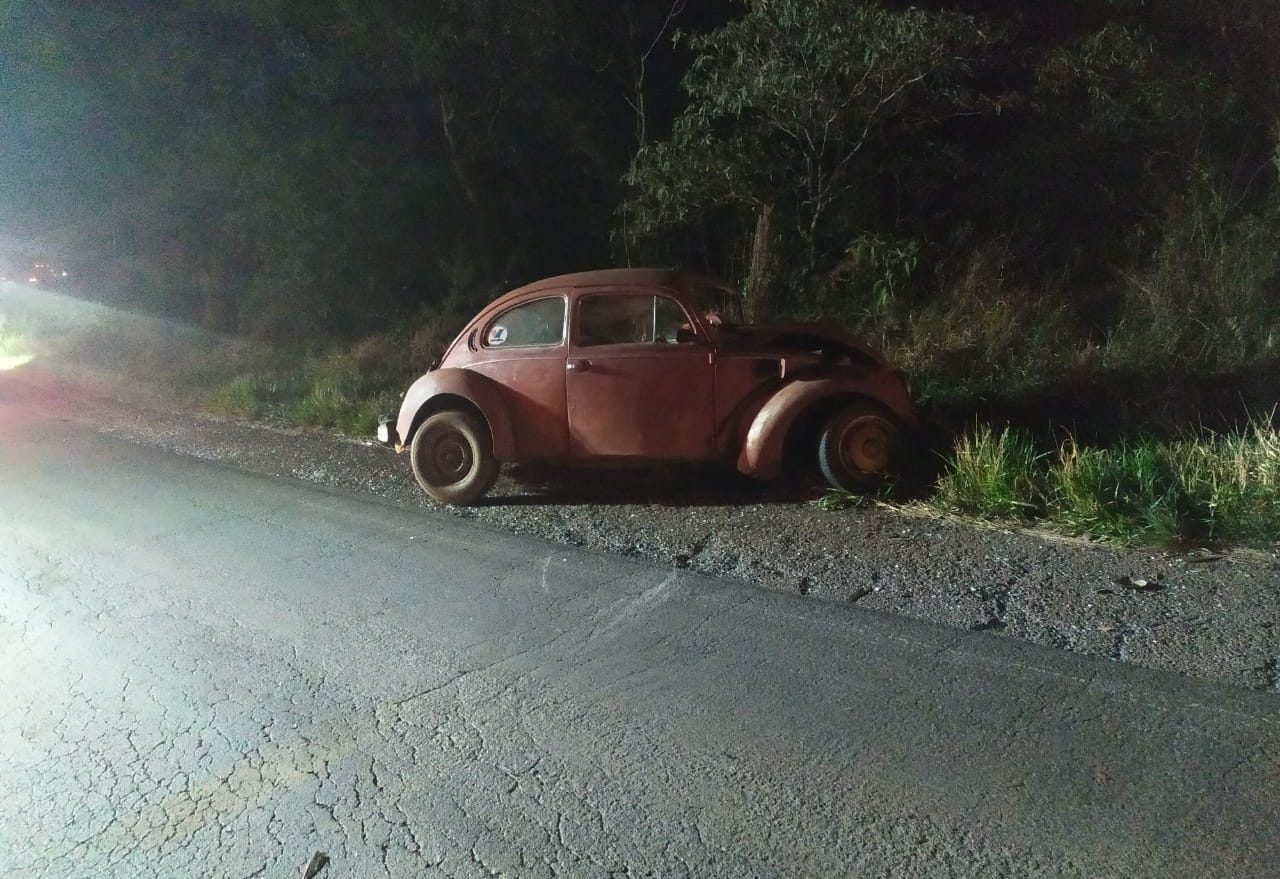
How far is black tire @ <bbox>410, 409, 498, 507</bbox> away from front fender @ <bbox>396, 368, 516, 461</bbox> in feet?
0.32

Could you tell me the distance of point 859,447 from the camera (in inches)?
305

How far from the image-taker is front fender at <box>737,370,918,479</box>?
7.58m

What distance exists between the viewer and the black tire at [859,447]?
7.69m

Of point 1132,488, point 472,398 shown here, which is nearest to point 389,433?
point 472,398

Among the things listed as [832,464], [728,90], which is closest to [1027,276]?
[728,90]

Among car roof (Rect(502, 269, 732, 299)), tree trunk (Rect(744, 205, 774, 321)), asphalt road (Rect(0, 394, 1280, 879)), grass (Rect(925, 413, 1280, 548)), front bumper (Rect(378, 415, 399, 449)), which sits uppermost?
tree trunk (Rect(744, 205, 774, 321))

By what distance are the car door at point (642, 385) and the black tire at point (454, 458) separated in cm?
73

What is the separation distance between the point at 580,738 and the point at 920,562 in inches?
109

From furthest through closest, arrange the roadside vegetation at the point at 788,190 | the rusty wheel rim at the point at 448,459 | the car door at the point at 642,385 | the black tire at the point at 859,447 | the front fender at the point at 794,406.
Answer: the roadside vegetation at the point at 788,190 < the rusty wheel rim at the point at 448,459 < the car door at the point at 642,385 < the black tire at the point at 859,447 < the front fender at the point at 794,406

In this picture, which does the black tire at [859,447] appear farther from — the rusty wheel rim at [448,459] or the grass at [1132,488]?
the rusty wheel rim at [448,459]

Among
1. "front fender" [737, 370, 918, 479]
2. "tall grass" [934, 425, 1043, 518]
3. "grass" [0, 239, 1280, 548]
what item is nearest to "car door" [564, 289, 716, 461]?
"front fender" [737, 370, 918, 479]

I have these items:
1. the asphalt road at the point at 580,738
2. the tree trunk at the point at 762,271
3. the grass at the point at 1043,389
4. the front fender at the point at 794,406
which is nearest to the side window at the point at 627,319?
the front fender at the point at 794,406

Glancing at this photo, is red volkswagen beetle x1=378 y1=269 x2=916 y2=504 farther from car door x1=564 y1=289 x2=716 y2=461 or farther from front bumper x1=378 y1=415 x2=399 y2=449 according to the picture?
front bumper x1=378 y1=415 x2=399 y2=449

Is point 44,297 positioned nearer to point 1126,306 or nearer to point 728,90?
point 728,90
